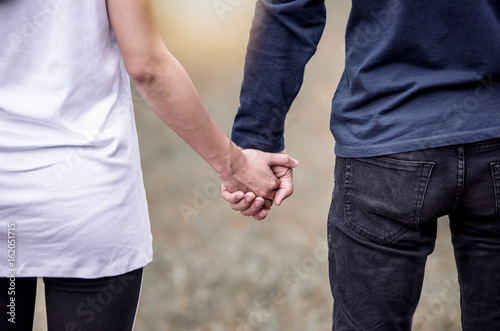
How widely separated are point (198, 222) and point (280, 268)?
871mm

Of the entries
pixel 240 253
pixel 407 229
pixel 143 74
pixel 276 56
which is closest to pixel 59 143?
pixel 143 74

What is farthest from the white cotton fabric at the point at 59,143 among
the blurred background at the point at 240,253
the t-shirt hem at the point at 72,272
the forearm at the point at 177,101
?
the blurred background at the point at 240,253

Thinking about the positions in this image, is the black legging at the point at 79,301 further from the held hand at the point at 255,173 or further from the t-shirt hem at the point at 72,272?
the held hand at the point at 255,173

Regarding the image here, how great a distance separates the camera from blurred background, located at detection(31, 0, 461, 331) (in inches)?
119

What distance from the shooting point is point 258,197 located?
184 cm

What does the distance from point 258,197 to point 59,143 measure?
30.7 inches

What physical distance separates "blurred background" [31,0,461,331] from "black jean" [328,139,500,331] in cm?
156

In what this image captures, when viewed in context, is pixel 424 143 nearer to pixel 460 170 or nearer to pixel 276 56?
pixel 460 170

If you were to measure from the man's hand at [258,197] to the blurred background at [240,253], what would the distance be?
1166 millimetres

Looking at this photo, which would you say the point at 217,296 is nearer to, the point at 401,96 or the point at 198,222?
the point at 198,222

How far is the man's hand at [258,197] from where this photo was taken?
1792 millimetres

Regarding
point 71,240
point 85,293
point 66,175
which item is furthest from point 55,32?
point 85,293

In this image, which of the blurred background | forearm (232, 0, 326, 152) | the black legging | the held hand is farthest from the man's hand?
the blurred background

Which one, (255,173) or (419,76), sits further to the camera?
(255,173)
